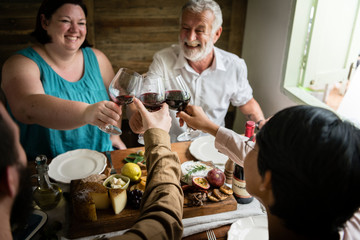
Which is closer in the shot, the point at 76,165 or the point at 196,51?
the point at 76,165

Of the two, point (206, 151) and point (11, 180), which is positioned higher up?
point (11, 180)

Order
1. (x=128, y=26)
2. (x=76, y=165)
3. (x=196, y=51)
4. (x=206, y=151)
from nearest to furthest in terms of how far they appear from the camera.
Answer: (x=76, y=165)
(x=206, y=151)
(x=196, y=51)
(x=128, y=26)

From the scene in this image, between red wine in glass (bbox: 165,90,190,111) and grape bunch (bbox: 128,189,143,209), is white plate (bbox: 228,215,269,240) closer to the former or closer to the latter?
grape bunch (bbox: 128,189,143,209)

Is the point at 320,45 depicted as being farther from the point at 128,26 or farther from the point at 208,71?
the point at 128,26

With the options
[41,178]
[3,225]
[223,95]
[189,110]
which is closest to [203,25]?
[223,95]

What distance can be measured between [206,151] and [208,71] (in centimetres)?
80

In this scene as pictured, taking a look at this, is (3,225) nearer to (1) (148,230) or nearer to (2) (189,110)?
(1) (148,230)

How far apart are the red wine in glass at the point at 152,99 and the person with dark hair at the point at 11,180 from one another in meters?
0.74

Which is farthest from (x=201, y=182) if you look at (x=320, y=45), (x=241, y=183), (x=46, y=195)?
(x=320, y=45)

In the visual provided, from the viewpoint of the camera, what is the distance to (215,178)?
124 centimetres

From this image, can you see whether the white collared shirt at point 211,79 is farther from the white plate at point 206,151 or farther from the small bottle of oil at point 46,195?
the small bottle of oil at point 46,195

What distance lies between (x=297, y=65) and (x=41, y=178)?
79.3 inches

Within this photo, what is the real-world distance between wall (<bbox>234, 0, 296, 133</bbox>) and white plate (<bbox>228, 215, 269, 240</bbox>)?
142 centimetres

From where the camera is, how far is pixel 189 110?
1538 mm
